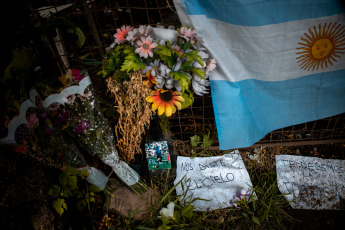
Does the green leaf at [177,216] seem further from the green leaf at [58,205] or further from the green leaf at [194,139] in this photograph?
the green leaf at [58,205]

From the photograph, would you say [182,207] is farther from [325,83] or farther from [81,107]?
[325,83]

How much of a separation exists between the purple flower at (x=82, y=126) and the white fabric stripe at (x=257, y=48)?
1.08 m

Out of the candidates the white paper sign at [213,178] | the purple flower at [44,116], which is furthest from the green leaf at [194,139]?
the purple flower at [44,116]

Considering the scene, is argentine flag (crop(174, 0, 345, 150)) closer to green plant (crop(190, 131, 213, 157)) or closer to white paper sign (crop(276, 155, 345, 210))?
green plant (crop(190, 131, 213, 157))

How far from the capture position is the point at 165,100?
1.75 m

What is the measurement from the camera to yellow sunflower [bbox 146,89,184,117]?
1.74 m

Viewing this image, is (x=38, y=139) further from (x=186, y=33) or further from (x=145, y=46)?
(x=186, y=33)

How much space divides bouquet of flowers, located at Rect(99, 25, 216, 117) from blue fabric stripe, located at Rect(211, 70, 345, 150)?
269 mm

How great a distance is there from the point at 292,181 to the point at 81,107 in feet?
7.11

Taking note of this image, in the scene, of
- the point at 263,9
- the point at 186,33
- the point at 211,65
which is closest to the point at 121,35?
the point at 186,33

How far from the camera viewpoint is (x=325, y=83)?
191 cm

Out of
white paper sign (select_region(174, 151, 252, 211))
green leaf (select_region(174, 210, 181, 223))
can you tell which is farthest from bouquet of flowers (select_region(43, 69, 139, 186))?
white paper sign (select_region(174, 151, 252, 211))

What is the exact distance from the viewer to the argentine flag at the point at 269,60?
1.61 meters

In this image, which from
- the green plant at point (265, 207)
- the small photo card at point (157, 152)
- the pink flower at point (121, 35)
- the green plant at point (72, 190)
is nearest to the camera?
the pink flower at point (121, 35)
